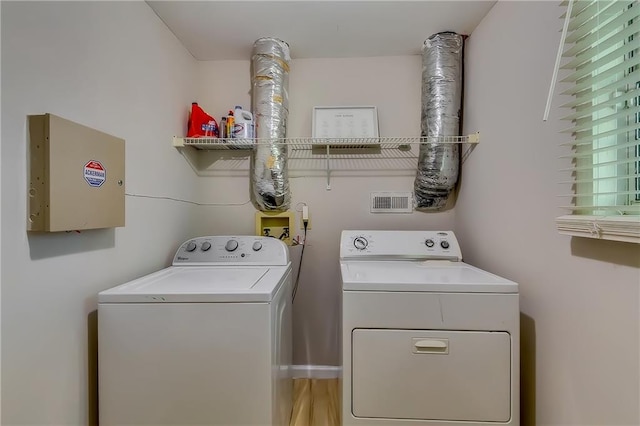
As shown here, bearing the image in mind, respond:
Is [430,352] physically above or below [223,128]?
below

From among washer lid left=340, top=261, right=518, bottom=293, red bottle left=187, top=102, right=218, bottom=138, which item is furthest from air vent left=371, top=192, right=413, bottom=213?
red bottle left=187, top=102, right=218, bottom=138

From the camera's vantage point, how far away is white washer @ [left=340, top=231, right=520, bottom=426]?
1109 millimetres

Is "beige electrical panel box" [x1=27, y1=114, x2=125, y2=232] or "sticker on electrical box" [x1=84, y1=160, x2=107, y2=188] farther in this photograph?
"sticker on electrical box" [x1=84, y1=160, x2=107, y2=188]

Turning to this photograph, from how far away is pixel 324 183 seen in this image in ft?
6.72

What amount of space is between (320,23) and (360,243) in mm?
1299

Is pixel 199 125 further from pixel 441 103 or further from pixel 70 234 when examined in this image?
pixel 441 103

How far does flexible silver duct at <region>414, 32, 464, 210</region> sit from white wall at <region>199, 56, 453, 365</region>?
0.18m

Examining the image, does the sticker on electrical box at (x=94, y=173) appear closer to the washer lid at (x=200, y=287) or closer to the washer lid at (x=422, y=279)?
the washer lid at (x=200, y=287)

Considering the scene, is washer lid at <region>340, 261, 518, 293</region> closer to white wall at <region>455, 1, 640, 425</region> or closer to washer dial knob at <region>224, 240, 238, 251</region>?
white wall at <region>455, 1, 640, 425</region>

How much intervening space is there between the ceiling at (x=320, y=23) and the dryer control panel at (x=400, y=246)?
Answer: 1.22 meters

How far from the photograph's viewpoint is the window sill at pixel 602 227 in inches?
30.3

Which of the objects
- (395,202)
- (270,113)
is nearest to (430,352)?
(395,202)

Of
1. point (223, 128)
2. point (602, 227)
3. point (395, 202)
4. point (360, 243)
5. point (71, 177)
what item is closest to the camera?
point (602, 227)

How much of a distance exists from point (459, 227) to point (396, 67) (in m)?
1.18
